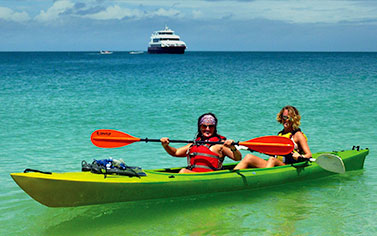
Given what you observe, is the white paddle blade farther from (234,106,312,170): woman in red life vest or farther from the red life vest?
the red life vest

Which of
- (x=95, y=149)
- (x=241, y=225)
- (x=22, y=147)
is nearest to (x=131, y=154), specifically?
(x=95, y=149)

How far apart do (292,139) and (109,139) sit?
8.48ft

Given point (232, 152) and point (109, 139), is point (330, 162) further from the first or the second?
point (109, 139)

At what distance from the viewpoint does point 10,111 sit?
14.7m

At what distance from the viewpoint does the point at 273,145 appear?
19.6 ft

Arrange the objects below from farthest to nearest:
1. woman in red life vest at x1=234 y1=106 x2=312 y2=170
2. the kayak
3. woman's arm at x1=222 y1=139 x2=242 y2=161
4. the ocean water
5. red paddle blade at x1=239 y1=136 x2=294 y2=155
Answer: woman in red life vest at x1=234 y1=106 x2=312 y2=170 → red paddle blade at x1=239 y1=136 x2=294 y2=155 → woman's arm at x1=222 y1=139 x2=242 y2=161 → the ocean water → the kayak

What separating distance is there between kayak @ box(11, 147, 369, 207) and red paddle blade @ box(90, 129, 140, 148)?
749 mm

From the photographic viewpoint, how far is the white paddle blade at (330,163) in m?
6.39

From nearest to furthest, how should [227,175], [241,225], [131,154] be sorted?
[241,225]
[227,175]
[131,154]

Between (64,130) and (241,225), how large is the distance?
7352 mm

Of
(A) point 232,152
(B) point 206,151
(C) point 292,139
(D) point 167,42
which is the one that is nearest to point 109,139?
(B) point 206,151

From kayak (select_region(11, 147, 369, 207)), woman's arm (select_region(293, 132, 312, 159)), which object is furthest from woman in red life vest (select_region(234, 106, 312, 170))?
kayak (select_region(11, 147, 369, 207))

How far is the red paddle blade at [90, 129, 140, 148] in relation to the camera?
20.9 feet

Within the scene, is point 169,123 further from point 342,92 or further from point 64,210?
point 342,92
